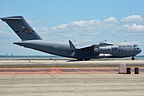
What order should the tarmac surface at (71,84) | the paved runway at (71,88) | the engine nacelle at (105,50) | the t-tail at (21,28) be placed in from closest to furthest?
the paved runway at (71,88) < the tarmac surface at (71,84) < the t-tail at (21,28) < the engine nacelle at (105,50)

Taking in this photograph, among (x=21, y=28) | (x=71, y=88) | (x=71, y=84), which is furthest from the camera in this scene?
(x=21, y=28)

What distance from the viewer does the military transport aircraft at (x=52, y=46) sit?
58.9 m

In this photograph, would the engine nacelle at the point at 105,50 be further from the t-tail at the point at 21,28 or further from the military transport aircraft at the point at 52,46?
the t-tail at the point at 21,28

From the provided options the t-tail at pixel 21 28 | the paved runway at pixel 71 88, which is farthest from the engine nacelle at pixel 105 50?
the paved runway at pixel 71 88

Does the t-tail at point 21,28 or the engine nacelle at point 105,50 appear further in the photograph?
the engine nacelle at point 105,50

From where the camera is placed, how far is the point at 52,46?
59.5 meters

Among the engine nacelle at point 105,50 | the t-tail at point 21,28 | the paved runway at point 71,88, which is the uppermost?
the t-tail at point 21,28

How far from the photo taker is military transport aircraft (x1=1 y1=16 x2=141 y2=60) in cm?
5894

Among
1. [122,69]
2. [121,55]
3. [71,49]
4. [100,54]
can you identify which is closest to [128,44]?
[121,55]

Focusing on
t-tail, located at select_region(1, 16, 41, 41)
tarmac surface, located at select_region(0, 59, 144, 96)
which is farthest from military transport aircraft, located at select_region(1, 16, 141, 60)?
tarmac surface, located at select_region(0, 59, 144, 96)

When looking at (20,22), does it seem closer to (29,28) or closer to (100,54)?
(29,28)

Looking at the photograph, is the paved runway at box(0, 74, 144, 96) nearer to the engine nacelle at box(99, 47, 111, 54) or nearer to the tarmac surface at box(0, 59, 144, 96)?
the tarmac surface at box(0, 59, 144, 96)

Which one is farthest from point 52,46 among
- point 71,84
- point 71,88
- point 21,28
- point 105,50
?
point 71,88

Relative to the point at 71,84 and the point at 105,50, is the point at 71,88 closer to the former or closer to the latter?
the point at 71,84
